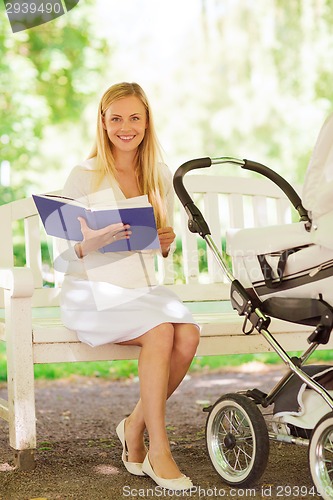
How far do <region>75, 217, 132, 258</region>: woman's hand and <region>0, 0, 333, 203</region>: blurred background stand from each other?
5271 millimetres

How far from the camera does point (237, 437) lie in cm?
271

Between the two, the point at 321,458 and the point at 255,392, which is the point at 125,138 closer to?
the point at 255,392

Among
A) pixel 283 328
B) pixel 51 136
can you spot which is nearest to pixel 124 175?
pixel 283 328

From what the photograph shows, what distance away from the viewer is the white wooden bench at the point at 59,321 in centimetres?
299

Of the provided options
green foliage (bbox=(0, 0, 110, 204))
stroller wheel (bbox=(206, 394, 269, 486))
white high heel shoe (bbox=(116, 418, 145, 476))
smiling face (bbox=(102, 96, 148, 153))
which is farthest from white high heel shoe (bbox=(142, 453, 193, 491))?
green foliage (bbox=(0, 0, 110, 204))

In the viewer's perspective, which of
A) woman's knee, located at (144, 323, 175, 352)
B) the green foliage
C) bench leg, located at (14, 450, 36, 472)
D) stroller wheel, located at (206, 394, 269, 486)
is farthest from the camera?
the green foliage

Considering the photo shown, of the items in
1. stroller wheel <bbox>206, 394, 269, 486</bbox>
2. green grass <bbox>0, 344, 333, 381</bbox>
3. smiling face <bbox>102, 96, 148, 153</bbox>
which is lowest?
green grass <bbox>0, 344, 333, 381</bbox>

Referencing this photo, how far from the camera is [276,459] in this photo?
323 cm

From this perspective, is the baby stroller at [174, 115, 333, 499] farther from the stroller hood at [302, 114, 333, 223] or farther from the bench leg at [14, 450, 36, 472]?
the bench leg at [14, 450, 36, 472]

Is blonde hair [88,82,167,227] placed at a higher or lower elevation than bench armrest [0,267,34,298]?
higher

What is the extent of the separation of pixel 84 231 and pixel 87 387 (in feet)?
8.90

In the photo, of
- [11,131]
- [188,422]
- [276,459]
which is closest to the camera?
[276,459]

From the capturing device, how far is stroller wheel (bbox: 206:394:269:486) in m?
2.58

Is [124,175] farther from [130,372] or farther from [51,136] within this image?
[51,136]
